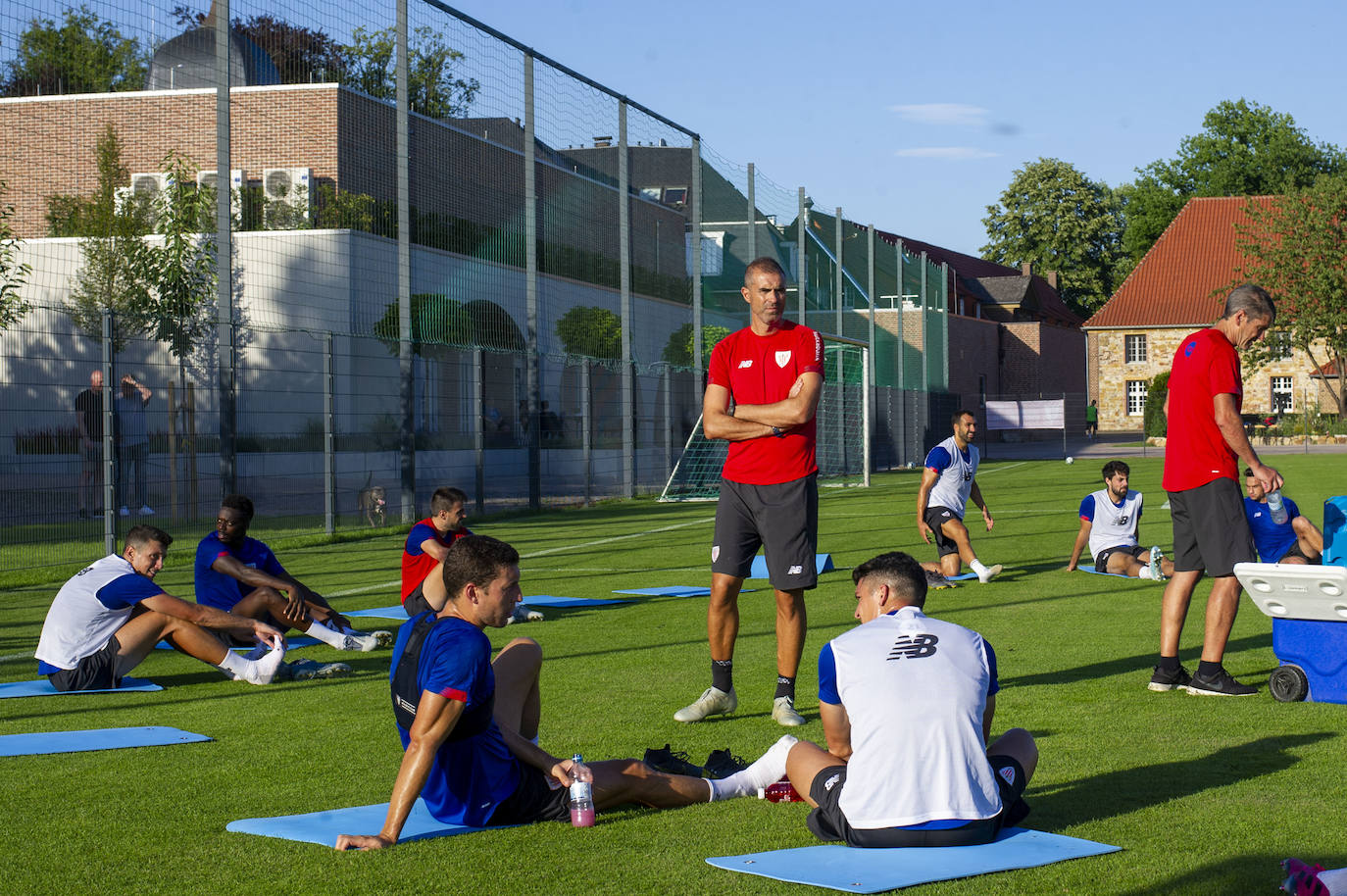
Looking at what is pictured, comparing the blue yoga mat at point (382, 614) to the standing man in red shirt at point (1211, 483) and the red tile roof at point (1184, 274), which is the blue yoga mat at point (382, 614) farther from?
the red tile roof at point (1184, 274)

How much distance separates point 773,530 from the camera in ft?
21.6

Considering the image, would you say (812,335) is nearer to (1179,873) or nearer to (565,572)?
(1179,873)

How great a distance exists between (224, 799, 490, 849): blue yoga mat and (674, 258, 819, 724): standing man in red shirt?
1.89 metres

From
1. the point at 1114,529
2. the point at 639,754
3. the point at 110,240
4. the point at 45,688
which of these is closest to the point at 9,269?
the point at 110,240

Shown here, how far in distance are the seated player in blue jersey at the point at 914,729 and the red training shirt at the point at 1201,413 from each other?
10.3 ft

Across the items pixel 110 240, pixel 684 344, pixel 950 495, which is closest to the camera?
pixel 950 495

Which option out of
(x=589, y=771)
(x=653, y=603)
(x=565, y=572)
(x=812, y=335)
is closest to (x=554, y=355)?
(x=565, y=572)

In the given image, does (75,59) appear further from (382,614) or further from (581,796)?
(581,796)

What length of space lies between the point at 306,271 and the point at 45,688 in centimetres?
1025

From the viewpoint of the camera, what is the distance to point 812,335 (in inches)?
264

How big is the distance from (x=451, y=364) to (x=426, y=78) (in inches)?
162

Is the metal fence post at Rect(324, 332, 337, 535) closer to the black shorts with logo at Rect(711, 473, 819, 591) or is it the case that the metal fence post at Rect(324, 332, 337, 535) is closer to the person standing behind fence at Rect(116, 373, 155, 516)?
the person standing behind fence at Rect(116, 373, 155, 516)

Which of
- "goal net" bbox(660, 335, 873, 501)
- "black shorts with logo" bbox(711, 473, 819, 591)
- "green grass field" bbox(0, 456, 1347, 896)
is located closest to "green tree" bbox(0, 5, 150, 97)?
"green grass field" bbox(0, 456, 1347, 896)

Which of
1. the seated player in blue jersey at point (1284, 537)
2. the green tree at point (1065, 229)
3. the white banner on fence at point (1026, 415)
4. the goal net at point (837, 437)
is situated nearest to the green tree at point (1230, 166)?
the green tree at point (1065, 229)
